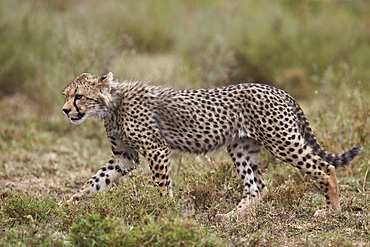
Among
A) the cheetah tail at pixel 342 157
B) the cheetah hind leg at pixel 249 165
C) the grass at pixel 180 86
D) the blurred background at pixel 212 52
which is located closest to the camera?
the grass at pixel 180 86

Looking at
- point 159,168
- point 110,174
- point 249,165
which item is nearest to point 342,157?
point 249,165

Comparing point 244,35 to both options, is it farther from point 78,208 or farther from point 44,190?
point 78,208

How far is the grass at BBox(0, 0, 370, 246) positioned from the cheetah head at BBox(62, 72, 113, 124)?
18.0 inches

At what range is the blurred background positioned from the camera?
8.30m

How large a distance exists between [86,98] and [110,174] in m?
0.69

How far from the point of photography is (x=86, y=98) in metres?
4.76

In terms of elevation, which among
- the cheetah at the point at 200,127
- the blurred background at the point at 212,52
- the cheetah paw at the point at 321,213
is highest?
the cheetah at the point at 200,127

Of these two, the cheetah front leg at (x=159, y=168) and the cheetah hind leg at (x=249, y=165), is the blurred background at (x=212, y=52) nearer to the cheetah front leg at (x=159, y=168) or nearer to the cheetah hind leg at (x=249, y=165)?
the cheetah hind leg at (x=249, y=165)

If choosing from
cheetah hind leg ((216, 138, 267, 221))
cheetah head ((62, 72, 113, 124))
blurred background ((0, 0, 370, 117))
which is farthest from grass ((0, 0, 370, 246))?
cheetah head ((62, 72, 113, 124))

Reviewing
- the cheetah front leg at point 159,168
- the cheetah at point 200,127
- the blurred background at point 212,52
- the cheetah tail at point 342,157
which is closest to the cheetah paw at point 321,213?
the cheetah at point 200,127

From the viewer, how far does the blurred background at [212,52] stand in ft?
27.2

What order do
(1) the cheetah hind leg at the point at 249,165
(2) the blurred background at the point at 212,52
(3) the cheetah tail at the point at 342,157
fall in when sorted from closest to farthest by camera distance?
(3) the cheetah tail at the point at 342,157, (1) the cheetah hind leg at the point at 249,165, (2) the blurred background at the point at 212,52

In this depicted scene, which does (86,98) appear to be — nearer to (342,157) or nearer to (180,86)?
Answer: (342,157)

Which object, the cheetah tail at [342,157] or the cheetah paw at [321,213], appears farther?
the cheetah tail at [342,157]
